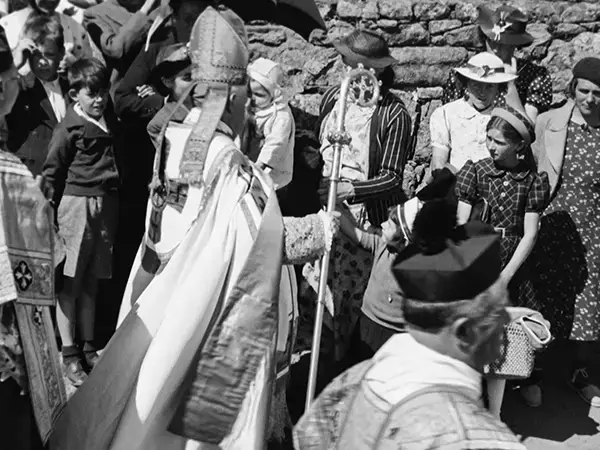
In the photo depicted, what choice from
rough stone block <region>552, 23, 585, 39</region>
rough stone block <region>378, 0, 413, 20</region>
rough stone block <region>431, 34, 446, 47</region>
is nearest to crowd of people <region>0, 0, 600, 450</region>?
rough stone block <region>431, 34, 446, 47</region>

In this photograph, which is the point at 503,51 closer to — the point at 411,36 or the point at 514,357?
the point at 411,36

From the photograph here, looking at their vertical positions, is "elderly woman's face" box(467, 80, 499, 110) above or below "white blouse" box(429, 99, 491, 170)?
above

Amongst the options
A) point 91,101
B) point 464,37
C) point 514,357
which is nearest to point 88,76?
point 91,101

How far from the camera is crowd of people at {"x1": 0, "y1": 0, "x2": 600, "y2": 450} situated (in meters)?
2.77

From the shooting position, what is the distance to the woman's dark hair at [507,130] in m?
5.77

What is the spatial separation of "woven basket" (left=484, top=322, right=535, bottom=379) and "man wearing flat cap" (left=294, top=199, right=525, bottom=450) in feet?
7.98

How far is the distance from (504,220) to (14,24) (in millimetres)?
3475

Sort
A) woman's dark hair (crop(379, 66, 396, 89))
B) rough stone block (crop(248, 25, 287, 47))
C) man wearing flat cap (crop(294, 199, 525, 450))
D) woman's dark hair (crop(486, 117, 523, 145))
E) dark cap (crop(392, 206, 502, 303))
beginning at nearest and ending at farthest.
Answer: man wearing flat cap (crop(294, 199, 525, 450)) < dark cap (crop(392, 206, 502, 303)) < woman's dark hair (crop(486, 117, 523, 145)) < woman's dark hair (crop(379, 66, 396, 89)) < rough stone block (crop(248, 25, 287, 47))

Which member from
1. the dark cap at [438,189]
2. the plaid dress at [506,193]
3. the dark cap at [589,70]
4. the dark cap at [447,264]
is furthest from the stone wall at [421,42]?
the dark cap at [447,264]

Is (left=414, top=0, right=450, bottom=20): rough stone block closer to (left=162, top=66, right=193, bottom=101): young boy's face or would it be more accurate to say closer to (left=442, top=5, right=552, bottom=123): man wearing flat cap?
(left=442, top=5, right=552, bottom=123): man wearing flat cap

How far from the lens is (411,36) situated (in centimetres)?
763

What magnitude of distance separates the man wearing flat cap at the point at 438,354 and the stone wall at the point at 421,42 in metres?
4.65

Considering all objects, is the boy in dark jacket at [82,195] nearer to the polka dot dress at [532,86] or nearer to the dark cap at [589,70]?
the polka dot dress at [532,86]

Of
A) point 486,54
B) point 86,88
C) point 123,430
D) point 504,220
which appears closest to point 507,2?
point 486,54
